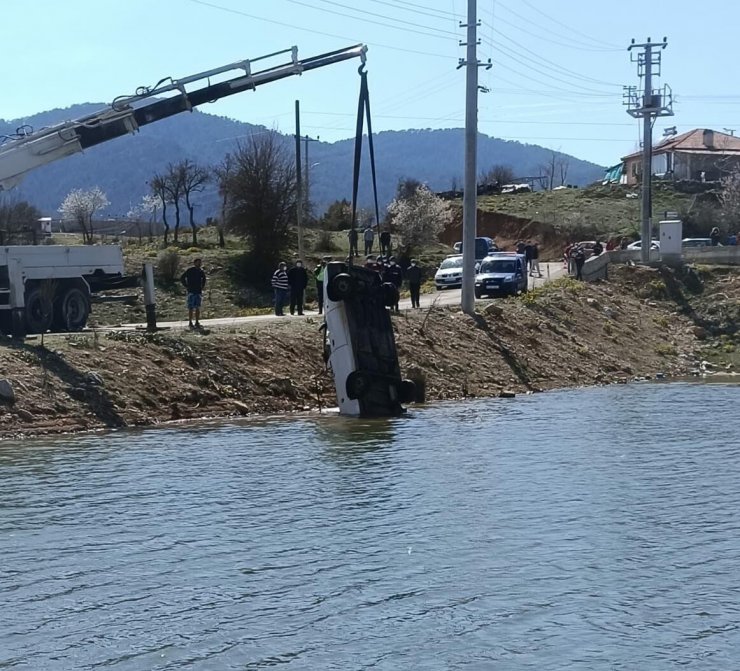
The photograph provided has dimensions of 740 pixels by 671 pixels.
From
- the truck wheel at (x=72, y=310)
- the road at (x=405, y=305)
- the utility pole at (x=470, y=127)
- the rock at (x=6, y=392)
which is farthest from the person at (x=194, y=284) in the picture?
Answer: the utility pole at (x=470, y=127)

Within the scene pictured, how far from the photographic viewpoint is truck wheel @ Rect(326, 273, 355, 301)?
91.4ft

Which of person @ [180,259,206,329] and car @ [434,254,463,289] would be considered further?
car @ [434,254,463,289]

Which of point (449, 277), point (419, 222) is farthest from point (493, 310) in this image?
point (419, 222)

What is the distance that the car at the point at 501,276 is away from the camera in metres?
44.5

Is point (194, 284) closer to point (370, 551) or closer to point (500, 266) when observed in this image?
point (500, 266)

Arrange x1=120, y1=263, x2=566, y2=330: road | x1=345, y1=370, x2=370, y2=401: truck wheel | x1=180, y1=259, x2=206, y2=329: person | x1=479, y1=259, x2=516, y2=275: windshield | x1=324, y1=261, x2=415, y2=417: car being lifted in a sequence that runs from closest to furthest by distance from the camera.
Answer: x1=345, y1=370, x2=370, y2=401: truck wheel → x1=324, y1=261, x2=415, y2=417: car being lifted → x1=180, y1=259, x2=206, y2=329: person → x1=120, y1=263, x2=566, y2=330: road → x1=479, y1=259, x2=516, y2=275: windshield

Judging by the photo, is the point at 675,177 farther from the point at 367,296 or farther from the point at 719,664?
the point at 719,664

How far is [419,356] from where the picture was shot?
1335 inches

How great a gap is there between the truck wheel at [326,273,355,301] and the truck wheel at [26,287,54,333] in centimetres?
670

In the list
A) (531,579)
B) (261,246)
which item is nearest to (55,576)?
(531,579)

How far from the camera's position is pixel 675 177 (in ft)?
339

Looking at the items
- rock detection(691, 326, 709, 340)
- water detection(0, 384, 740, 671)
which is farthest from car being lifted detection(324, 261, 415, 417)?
rock detection(691, 326, 709, 340)

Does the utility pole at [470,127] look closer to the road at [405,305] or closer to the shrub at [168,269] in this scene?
the road at [405,305]

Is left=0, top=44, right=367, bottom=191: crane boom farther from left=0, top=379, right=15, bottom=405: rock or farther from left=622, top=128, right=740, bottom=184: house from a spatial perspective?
left=622, top=128, right=740, bottom=184: house
